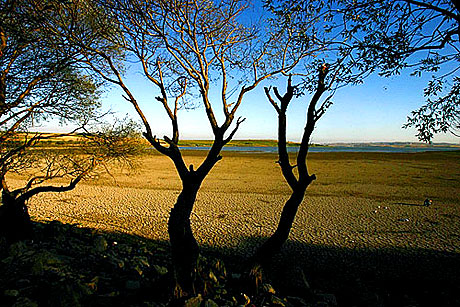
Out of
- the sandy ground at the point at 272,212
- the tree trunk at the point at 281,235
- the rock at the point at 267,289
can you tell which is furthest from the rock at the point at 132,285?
the sandy ground at the point at 272,212

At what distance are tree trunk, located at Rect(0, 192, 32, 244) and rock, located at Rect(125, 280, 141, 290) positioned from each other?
347 cm

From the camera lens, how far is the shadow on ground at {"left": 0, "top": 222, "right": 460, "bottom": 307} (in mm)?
3516

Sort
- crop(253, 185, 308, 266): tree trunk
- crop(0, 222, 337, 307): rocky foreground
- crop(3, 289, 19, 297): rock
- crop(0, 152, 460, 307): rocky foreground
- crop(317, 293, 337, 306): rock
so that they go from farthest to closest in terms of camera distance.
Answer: crop(253, 185, 308, 266): tree trunk < crop(317, 293, 337, 306): rock < crop(0, 152, 460, 307): rocky foreground < crop(0, 222, 337, 307): rocky foreground < crop(3, 289, 19, 297): rock

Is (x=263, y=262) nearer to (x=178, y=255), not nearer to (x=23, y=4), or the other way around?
(x=178, y=255)

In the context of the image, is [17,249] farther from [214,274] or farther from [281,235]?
[281,235]

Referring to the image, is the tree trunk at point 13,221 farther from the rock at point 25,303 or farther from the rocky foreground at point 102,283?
the rock at point 25,303

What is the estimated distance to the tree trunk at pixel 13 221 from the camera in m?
5.64

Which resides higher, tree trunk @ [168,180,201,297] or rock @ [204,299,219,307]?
tree trunk @ [168,180,201,297]

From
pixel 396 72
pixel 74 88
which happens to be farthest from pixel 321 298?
pixel 74 88

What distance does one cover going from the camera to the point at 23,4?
4.79 metres

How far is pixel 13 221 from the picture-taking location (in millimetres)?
5695

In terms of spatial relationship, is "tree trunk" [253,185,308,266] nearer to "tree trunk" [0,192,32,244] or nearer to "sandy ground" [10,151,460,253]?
"sandy ground" [10,151,460,253]

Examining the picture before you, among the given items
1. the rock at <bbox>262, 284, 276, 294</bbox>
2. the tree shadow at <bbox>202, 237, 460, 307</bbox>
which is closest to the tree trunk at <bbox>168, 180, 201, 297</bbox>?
the rock at <bbox>262, 284, 276, 294</bbox>

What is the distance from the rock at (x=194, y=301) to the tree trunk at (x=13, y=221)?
4700 mm
